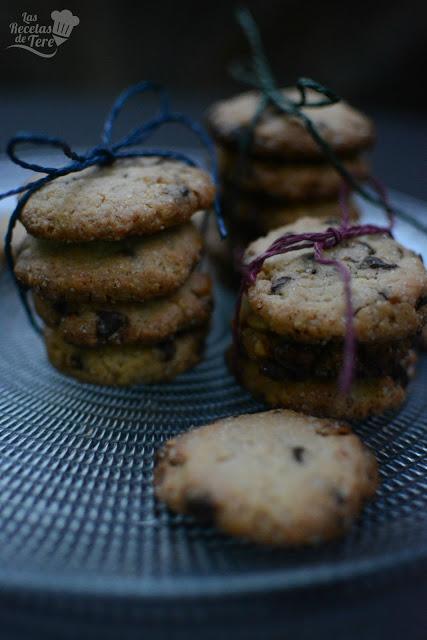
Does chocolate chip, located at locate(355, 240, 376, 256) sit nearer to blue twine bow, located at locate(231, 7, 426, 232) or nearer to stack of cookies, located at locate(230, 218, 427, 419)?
stack of cookies, located at locate(230, 218, 427, 419)

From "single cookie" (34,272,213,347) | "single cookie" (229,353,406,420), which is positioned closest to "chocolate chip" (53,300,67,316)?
"single cookie" (34,272,213,347)

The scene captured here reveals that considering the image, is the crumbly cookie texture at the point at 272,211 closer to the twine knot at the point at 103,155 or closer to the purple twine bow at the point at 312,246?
the purple twine bow at the point at 312,246

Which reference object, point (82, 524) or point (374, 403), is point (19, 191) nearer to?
point (82, 524)

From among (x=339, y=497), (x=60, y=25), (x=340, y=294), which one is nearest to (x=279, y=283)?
(x=340, y=294)

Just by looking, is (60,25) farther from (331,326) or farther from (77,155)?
(331,326)

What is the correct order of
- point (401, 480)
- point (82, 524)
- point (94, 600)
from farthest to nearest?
point (401, 480)
point (82, 524)
point (94, 600)

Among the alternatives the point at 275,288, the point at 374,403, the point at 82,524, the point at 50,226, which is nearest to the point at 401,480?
the point at 374,403

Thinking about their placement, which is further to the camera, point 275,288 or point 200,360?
point 200,360
